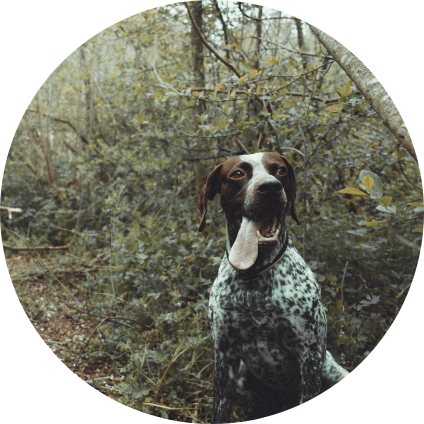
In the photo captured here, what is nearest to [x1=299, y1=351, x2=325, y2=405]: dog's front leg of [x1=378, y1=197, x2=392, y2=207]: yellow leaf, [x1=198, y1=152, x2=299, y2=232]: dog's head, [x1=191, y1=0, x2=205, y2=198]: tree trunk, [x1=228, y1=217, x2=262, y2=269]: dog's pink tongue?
[x1=228, y1=217, x2=262, y2=269]: dog's pink tongue

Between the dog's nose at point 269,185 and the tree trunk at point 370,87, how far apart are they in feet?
2.27

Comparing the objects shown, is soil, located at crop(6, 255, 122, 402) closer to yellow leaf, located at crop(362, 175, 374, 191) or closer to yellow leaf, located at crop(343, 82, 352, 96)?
yellow leaf, located at crop(362, 175, 374, 191)

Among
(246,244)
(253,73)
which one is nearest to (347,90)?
(253,73)

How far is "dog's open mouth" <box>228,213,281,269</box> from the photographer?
6.25 feet

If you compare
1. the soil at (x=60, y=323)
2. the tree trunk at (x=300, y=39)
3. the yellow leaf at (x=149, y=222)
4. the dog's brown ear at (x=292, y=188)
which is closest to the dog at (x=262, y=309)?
the dog's brown ear at (x=292, y=188)

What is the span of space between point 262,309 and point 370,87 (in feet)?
4.31

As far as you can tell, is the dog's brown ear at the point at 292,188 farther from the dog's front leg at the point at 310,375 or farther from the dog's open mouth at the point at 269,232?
the dog's front leg at the point at 310,375

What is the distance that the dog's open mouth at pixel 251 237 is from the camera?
1.90 meters

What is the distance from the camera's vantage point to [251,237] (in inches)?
74.7

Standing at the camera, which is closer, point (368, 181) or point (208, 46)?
point (368, 181)

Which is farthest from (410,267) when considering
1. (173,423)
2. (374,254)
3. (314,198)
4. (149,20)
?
(149,20)

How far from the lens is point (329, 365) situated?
2.07m

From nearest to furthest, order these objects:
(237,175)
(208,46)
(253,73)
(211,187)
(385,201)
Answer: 1. (385,201)
2. (237,175)
3. (211,187)
4. (253,73)
5. (208,46)

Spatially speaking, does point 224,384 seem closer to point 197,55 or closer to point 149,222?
point 149,222
